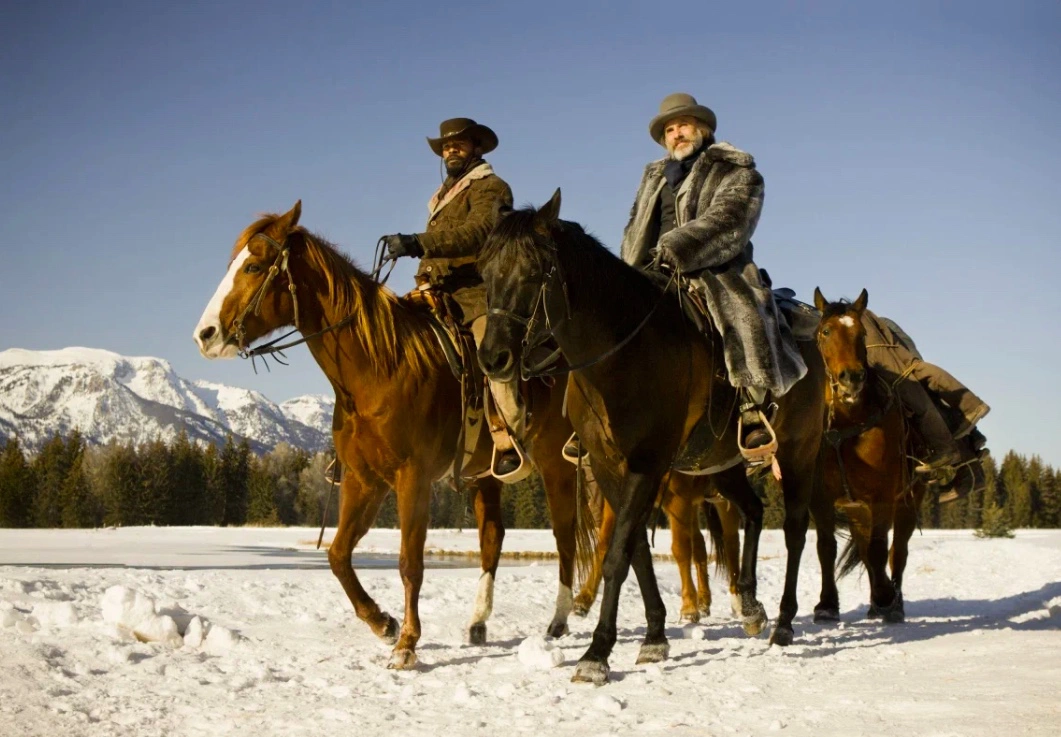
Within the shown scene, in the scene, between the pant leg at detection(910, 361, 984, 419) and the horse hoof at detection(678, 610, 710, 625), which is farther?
the pant leg at detection(910, 361, 984, 419)

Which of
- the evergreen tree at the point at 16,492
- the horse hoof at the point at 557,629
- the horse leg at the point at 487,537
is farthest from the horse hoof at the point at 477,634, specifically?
the evergreen tree at the point at 16,492

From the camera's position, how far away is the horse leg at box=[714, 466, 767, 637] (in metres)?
7.61

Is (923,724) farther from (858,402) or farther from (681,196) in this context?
(858,402)

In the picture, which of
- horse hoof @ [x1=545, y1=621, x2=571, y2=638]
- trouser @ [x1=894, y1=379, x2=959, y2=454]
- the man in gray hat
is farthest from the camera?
trouser @ [x1=894, y1=379, x2=959, y2=454]

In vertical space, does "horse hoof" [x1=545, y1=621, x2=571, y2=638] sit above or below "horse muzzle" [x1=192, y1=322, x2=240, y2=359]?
below

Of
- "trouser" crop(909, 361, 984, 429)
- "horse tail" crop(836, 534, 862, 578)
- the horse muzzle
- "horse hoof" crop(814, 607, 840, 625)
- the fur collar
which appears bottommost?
"horse hoof" crop(814, 607, 840, 625)

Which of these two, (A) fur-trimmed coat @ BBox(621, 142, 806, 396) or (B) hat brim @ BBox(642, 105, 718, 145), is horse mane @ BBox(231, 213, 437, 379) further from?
(B) hat brim @ BBox(642, 105, 718, 145)

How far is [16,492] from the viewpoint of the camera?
72688 millimetres

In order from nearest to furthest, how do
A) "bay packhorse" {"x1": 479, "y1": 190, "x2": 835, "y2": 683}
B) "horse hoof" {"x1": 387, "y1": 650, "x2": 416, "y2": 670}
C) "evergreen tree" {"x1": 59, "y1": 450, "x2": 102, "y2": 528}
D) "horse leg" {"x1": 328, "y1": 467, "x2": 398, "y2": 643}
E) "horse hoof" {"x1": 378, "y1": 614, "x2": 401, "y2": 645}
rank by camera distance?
"bay packhorse" {"x1": 479, "y1": 190, "x2": 835, "y2": 683} → "horse hoof" {"x1": 387, "y1": 650, "x2": 416, "y2": 670} → "horse leg" {"x1": 328, "y1": 467, "x2": 398, "y2": 643} → "horse hoof" {"x1": 378, "y1": 614, "x2": 401, "y2": 645} → "evergreen tree" {"x1": 59, "y1": 450, "x2": 102, "y2": 528}

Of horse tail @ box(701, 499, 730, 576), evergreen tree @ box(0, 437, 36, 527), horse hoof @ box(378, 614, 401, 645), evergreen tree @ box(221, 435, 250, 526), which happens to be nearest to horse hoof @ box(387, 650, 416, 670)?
horse hoof @ box(378, 614, 401, 645)

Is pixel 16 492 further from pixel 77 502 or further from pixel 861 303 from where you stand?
pixel 861 303

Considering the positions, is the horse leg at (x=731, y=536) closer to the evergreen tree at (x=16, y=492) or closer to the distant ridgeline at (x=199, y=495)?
the distant ridgeline at (x=199, y=495)

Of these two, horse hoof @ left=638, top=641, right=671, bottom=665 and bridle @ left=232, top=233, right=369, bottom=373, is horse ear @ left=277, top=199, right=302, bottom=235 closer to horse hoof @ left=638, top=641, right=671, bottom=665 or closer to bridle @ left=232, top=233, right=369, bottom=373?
bridle @ left=232, top=233, right=369, bottom=373

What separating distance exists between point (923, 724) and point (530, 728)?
174 cm
